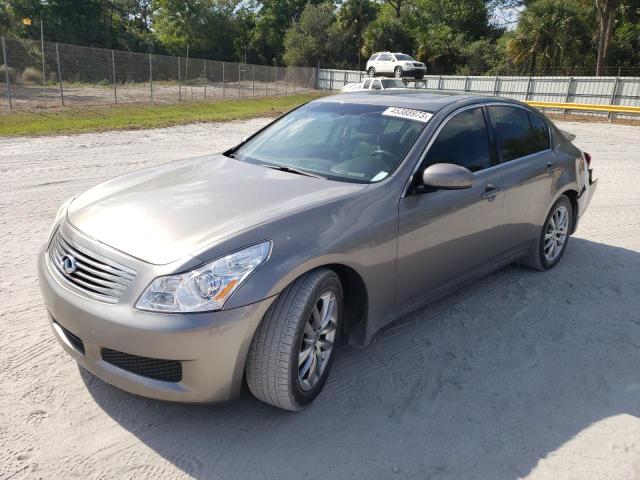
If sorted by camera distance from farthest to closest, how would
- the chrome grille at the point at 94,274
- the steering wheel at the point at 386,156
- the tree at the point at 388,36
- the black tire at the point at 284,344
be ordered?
the tree at the point at 388,36 → the steering wheel at the point at 386,156 → the black tire at the point at 284,344 → the chrome grille at the point at 94,274

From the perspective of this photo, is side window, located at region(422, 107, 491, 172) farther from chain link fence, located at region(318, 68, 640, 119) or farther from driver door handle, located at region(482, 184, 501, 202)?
chain link fence, located at region(318, 68, 640, 119)

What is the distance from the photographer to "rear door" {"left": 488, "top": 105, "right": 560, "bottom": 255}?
4.36 m

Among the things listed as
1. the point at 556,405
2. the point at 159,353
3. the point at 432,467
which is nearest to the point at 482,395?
the point at 556,405

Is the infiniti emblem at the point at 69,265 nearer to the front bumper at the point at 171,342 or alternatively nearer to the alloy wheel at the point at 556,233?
the front bumper at the point at 171,342

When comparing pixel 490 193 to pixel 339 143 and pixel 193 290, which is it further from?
pixel 193 290

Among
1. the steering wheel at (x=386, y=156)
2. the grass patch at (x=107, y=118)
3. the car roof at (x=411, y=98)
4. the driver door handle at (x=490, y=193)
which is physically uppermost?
the car roof at (x=411, y=98)

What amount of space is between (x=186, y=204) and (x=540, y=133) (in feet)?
11.4

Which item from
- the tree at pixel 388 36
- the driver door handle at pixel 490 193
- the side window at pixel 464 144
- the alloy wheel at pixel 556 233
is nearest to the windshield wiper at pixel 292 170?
the side window at pixel 464 144

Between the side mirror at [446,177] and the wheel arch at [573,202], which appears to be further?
the wheel arch at [573,202]

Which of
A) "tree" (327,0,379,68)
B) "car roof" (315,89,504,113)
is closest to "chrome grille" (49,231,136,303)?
"car roof" (315,89,504,113)

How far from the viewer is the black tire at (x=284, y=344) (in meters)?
2.65

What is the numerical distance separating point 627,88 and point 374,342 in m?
25.2

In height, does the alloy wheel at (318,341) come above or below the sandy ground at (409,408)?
above

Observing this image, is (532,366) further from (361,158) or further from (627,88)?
(627,88)
